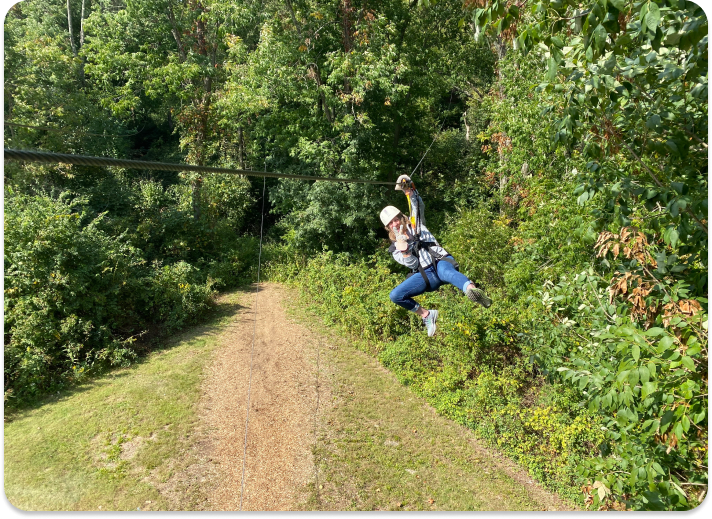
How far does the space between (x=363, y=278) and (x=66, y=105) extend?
979 centimetres

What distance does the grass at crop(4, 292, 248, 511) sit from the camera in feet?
20.2

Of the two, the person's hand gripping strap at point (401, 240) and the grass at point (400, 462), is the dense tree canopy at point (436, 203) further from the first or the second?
the person's hand gripping strap at point (401, 240)

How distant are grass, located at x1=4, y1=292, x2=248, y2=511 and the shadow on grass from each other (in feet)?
0.13

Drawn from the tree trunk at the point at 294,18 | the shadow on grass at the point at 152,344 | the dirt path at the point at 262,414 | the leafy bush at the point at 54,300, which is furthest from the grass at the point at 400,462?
the tree trunk at the point at 294,18

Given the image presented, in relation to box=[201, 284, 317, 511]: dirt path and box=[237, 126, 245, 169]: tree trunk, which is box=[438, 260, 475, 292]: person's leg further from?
box=[237, 126, 245, 169]: tree trunk

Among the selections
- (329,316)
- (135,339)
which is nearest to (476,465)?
(329,316)

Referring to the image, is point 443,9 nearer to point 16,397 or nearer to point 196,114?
point 196,114

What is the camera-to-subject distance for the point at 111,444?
7.22 m

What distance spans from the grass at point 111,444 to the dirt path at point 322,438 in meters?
0.40

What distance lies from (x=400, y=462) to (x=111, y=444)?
444cm

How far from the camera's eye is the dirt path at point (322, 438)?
654 centimetres

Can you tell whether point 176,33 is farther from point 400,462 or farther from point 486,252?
point 400,462

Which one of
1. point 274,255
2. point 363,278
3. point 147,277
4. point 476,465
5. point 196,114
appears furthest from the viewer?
point 274,255

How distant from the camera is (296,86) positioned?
525 inches
